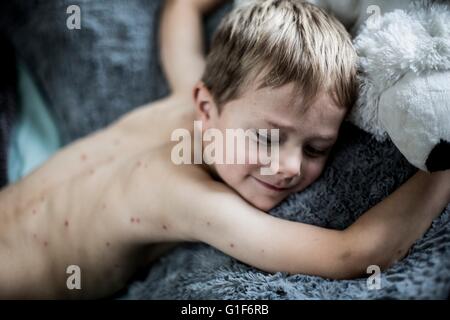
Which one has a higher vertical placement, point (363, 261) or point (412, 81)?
point (412, 81)

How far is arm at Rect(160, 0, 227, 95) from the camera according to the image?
44.6 inches

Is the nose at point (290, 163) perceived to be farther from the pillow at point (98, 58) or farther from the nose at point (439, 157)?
the pillow at point (98, 58)

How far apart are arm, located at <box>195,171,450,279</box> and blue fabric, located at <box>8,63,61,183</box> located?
0.56 m

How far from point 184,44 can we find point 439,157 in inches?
24.8

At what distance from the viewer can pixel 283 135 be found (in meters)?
0.84

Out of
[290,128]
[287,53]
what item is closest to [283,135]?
[290,128]

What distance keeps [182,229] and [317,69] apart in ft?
1.12

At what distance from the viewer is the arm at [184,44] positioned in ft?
3.72

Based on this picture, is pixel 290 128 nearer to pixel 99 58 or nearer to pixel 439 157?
pixel 439 157

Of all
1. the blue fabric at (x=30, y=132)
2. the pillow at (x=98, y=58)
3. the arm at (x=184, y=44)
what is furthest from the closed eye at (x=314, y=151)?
the blue fabric at (x=30, y=132)

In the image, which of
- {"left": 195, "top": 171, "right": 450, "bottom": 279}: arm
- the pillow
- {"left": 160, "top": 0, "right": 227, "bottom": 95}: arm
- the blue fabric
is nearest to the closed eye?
{"left": 195, "top": 171, "right": 450, "bottom": 279}: arm
